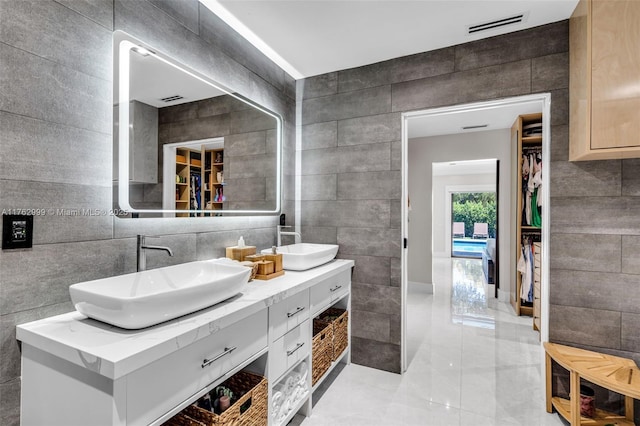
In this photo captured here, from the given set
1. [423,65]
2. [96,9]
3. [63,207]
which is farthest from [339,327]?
[96,9]

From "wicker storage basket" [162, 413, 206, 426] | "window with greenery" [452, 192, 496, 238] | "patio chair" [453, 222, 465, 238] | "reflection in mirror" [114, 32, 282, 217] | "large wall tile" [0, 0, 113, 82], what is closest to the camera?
"large wall tile" [0, 0, 113, 82]

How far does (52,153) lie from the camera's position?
1.23 m

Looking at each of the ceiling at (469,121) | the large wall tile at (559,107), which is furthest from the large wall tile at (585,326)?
the ceiling at (469,121)

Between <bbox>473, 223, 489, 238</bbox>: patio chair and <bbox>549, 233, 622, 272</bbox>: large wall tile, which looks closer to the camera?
<bbox>549, 233, 622, 272</bbox>: large wall tile

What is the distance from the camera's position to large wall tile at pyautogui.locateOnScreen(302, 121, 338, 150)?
280 cm

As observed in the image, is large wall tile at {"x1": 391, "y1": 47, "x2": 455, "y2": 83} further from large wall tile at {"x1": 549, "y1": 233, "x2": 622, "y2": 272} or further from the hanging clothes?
the hanging clothes

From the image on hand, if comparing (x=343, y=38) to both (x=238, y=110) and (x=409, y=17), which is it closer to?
(x=409, y=17)

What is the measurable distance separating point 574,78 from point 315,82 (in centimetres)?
192

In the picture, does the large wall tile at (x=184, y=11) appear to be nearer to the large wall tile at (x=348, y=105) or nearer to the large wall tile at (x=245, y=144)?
the large wall tile at (x=245, y=144)

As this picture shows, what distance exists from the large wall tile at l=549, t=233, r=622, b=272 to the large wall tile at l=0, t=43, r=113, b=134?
8.92ft

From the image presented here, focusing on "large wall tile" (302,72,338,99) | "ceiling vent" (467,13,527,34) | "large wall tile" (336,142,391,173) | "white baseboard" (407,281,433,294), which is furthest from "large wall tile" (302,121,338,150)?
"white baseboard" (407,281,433,294)

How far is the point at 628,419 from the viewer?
184cm

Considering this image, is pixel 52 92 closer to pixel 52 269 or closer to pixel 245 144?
pixel 52 269

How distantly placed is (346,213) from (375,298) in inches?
30.1
